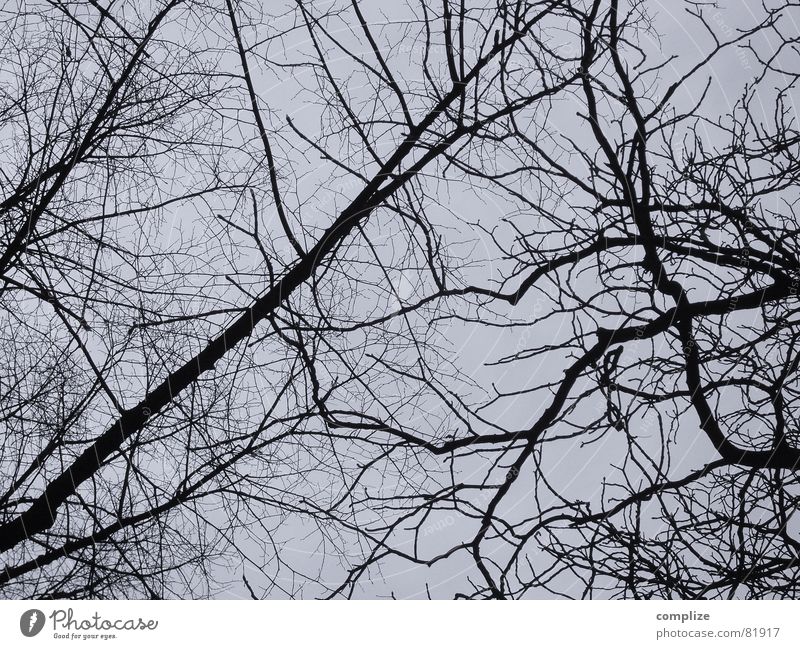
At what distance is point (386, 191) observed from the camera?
73.8 inches

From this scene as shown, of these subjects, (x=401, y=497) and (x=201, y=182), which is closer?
(x=401, y=497)

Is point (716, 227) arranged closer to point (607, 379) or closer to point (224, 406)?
point (607, 379)

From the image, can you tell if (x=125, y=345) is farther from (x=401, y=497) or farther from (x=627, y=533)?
(x=627, y=533)

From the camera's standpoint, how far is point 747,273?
189 cm

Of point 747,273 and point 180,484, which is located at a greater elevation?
point 747,273

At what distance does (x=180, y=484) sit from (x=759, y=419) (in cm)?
174
